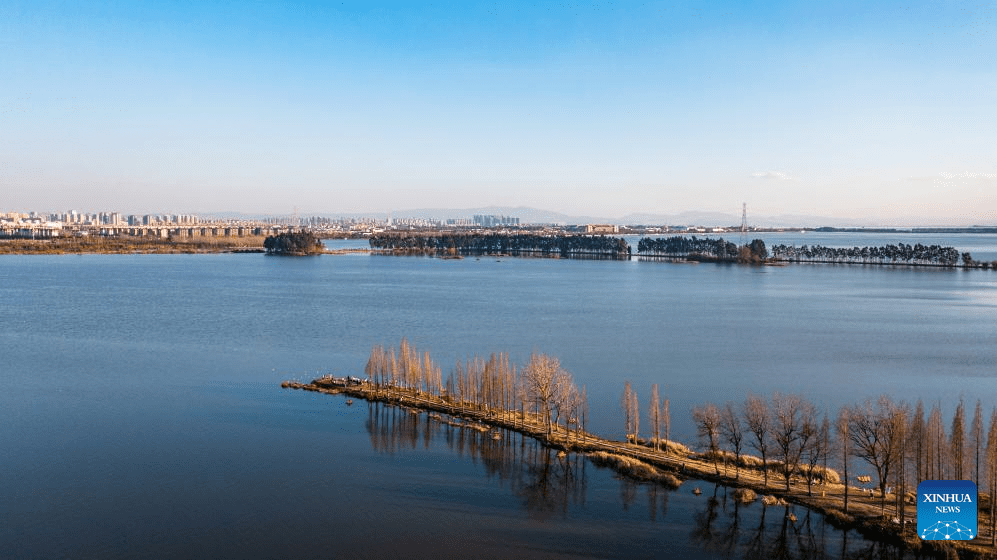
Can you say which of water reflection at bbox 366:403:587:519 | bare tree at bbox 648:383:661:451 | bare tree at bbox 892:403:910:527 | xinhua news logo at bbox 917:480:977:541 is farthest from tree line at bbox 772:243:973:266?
xinhua news logo at bbox 917:480:977:541

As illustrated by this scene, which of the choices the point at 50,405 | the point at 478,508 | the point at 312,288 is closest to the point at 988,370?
the point at 478,508

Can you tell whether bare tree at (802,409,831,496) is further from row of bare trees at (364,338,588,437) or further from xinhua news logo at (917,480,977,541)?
row of bare trees at (364,338,588,437)

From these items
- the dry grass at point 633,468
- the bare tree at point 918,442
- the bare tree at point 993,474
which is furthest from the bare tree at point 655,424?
the bare tree at point 993,474

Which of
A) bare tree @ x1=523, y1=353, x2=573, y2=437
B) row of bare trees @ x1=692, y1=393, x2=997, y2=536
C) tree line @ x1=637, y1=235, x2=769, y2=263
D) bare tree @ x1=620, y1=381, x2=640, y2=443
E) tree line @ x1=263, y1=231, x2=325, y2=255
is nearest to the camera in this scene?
row of bare trees @ x1=692, y1=393, x2=997, y2=536

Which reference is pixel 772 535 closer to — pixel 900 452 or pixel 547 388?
pixel 900 452

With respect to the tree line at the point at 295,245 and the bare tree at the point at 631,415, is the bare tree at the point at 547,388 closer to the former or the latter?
the bare tree at the point at 631,415

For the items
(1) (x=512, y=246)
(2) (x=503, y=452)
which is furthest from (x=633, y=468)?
(1) (x=512, y=246)

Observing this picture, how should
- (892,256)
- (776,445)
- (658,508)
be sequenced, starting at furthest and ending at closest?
1. (892,256)
2. (776,445)
3. (658,508)
